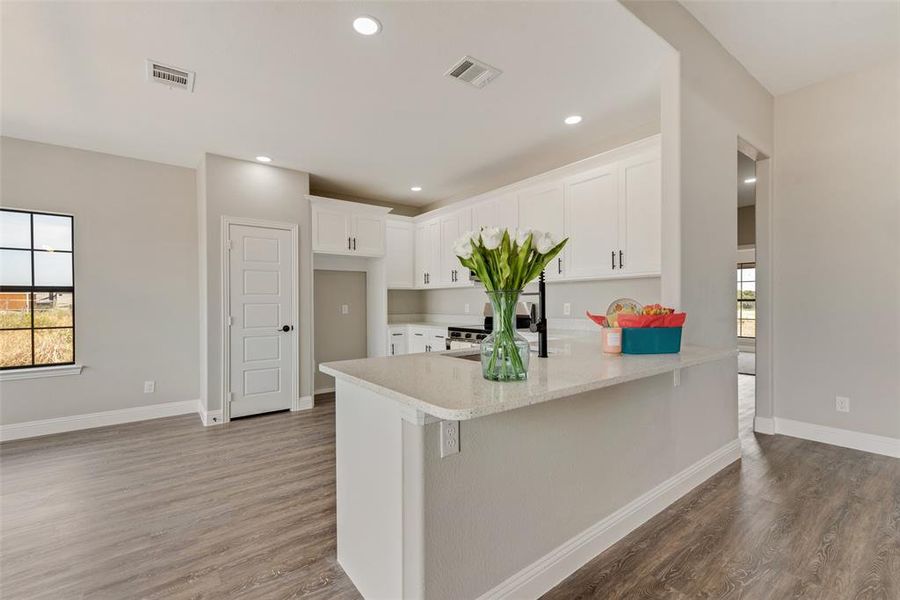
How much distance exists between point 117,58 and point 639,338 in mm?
3506

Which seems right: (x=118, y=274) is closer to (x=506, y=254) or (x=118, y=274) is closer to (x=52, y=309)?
(x=52, y=309)

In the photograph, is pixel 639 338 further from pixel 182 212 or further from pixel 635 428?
pixel 182 212

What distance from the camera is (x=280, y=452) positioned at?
3.29 m

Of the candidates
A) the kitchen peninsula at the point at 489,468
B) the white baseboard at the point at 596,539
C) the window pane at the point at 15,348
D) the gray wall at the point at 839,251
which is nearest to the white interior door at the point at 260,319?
the window pane at the point at 15,348

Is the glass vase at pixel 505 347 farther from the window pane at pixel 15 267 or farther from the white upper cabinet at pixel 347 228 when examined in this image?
the window pane at pixel 15 267

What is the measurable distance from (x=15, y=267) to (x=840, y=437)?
7314 mm

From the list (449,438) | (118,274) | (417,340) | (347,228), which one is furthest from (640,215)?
(118,274)

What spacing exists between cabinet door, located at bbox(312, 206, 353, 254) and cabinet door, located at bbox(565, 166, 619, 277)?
270 cm

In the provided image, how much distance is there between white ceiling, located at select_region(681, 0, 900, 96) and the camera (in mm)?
2467

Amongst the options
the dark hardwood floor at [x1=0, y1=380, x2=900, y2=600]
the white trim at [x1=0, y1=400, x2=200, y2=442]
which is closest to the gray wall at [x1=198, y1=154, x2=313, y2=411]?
the white trim at [x1=0, y1=400, x2=200, y2=442]

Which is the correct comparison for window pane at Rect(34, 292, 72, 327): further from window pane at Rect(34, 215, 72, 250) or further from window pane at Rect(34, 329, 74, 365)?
window pane at Rect(34, 215, 72, 250)

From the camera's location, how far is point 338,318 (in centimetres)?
561

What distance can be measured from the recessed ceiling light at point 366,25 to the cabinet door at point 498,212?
91.1 inches

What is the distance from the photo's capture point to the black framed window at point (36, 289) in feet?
12.0
